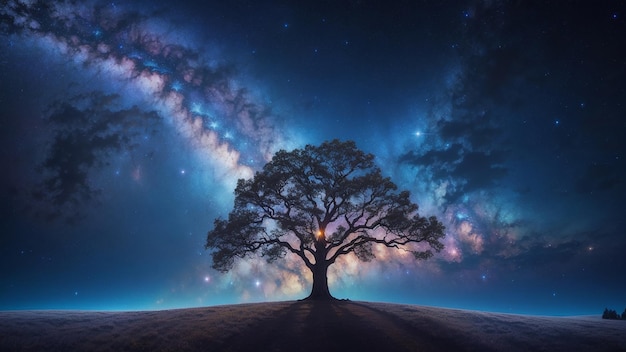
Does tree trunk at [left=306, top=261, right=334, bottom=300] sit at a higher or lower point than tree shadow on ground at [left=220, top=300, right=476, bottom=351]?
higher

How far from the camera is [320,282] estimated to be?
37.3 meters

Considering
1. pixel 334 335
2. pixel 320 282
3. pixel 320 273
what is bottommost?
pixel 334 335

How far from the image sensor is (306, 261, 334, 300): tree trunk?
120 ft

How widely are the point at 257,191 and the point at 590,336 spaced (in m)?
34.8

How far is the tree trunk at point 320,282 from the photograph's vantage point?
120 feet

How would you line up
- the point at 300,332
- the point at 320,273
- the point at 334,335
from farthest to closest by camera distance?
the point at 320,273 → the point at 300,332 → the point at 334,335

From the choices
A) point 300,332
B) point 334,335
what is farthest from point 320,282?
point 334,335

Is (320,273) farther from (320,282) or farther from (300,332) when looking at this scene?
(300,332)

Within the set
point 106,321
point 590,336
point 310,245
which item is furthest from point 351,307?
point 106,321

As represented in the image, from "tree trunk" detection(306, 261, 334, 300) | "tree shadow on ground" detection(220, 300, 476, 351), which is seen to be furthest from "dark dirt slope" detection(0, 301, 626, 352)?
"tree trunk" detection(306, 261, 334, 300)

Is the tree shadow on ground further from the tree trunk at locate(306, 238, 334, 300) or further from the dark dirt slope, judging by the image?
the tree trunk at locate(306, 238, 334, 300)

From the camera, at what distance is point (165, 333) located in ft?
75.7

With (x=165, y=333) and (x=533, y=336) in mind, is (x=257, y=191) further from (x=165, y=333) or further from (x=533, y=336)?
(x=533, y=336)

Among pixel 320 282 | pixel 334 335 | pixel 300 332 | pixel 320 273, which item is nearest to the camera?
pixel 334 335
